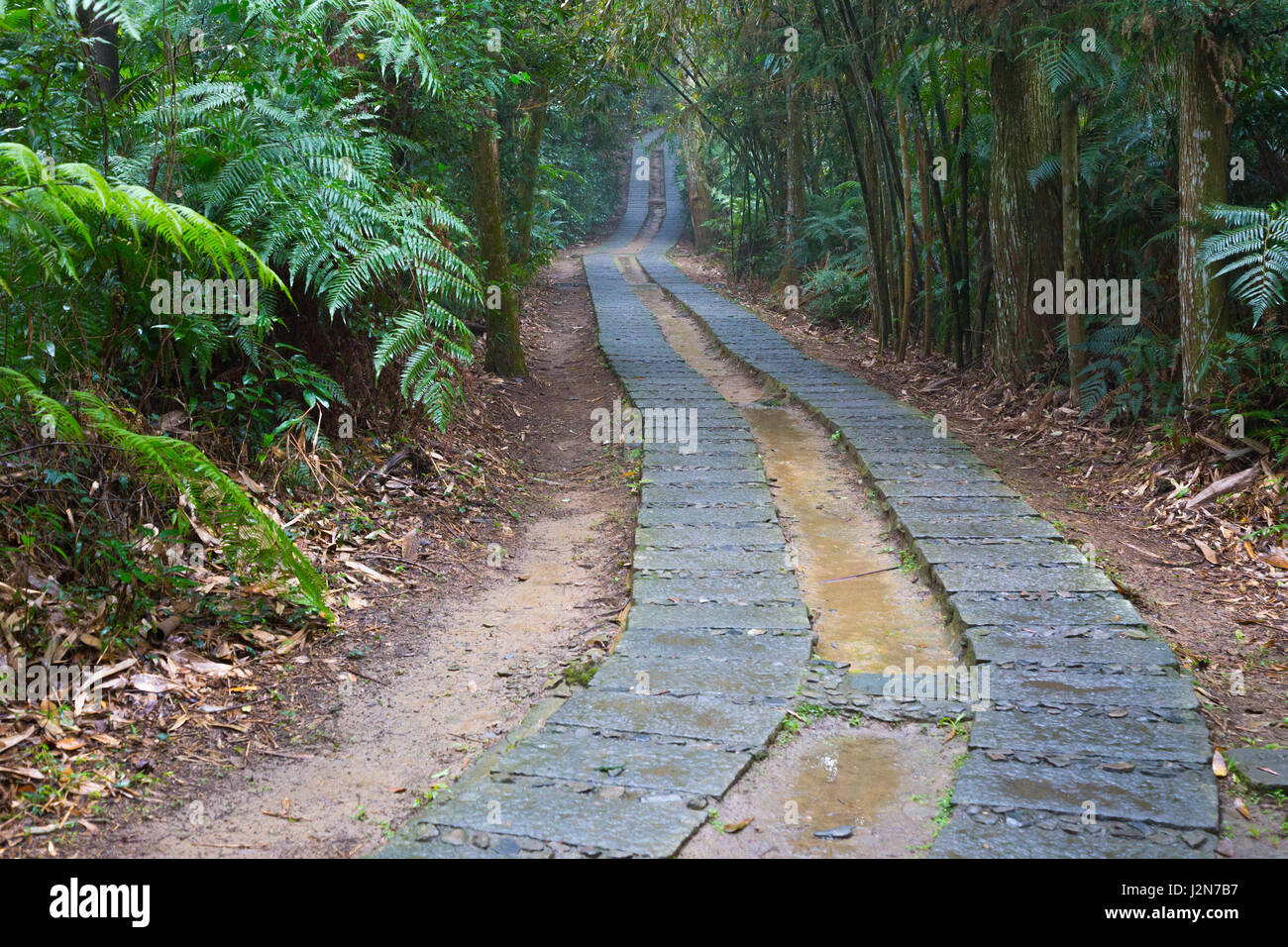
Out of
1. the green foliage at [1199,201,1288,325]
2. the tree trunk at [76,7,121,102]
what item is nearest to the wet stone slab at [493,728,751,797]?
the tree trunk at [76,7,121,102]

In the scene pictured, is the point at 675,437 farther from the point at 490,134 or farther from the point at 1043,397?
the point at 490,134

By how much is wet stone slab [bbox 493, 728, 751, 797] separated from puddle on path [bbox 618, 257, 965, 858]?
0.08 m

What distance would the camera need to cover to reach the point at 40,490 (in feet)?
10.8

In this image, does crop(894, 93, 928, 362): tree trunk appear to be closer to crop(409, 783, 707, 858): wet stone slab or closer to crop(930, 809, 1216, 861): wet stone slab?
crop(930, 809, 1216, 861): wet stone slab

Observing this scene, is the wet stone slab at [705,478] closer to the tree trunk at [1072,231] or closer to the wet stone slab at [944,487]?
the wet stone slab at [944,487]

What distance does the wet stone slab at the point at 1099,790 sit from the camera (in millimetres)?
2404

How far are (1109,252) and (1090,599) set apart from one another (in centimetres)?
388

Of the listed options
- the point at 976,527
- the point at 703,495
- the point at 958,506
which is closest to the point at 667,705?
the point at 976,527

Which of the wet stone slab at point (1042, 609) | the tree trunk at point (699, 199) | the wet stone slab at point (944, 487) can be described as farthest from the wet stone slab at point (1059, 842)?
the tree trunk at point (699, 199)

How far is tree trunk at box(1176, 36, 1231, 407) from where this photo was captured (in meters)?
5.02

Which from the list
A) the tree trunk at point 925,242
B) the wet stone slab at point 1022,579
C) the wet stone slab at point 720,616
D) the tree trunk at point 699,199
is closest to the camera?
the wet stone slab at point 720,616

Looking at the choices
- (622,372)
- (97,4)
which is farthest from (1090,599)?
(622,372)

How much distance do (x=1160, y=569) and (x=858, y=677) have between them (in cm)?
186

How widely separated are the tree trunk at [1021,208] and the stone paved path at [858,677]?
200 cm
